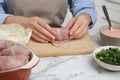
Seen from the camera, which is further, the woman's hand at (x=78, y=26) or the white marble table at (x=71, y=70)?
the woman's hand at (x=78, y=26)

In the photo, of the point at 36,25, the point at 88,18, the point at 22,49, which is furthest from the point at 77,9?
the point at 22,49

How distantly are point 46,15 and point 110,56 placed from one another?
1.39ft

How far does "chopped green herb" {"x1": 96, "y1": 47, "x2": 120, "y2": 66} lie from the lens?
2.61 feet

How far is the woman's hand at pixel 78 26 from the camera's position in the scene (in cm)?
100

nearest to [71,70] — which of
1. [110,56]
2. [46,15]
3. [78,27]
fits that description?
[110,56]

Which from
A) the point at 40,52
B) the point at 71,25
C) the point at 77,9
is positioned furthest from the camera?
the point at 77,9

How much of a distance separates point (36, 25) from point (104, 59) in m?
0.30

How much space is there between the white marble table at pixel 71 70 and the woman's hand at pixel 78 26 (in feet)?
0.38

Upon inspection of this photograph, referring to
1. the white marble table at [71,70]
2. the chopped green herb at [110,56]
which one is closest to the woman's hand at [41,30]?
the white marble table at [71,70]

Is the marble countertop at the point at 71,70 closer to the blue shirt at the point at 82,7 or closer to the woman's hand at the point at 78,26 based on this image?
the woman's hand at the point at 78,26

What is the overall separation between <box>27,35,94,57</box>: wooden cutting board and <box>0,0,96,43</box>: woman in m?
0.03

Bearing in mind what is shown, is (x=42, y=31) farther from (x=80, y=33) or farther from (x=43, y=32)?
(x=80, y=33)

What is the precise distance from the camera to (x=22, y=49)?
0.70 m

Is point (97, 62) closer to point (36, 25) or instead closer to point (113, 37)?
point (113, 37)
